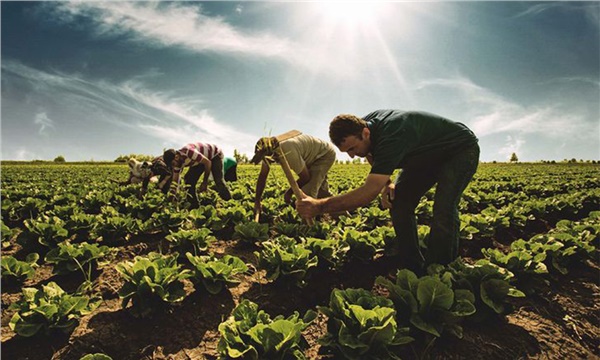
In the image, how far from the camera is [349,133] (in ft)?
9.80

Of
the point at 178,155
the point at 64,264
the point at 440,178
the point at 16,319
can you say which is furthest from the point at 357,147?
the point at 178,155

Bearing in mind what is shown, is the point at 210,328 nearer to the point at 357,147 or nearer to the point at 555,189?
the point at 357,147

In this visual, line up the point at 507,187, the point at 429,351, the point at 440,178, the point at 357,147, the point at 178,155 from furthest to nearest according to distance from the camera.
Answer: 1. the point at 507,187
2. the point at 178,155
3. the point at 440,178
4. the point at 357,147
5. the point at 429,351

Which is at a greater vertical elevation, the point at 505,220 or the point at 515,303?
the point at 505,220

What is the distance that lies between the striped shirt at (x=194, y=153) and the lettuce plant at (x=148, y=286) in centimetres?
409

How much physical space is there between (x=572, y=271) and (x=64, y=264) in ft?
20.7

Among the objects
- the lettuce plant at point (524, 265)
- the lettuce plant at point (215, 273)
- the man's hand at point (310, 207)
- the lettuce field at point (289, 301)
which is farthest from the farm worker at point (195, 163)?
the lettuce plant at point (524, 265)

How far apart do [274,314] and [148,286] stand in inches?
48.8

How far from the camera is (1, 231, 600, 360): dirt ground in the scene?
251cm

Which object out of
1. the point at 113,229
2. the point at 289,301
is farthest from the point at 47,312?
the point at 113,229

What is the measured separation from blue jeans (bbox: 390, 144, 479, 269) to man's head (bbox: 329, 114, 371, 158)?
3.32 ft

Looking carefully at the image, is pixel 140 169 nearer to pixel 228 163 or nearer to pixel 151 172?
pixel 151 172

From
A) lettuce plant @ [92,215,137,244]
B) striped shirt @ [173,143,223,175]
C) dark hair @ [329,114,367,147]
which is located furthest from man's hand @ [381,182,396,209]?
striped shirt @ [173,143,223,175]

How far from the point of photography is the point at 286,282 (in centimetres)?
354
